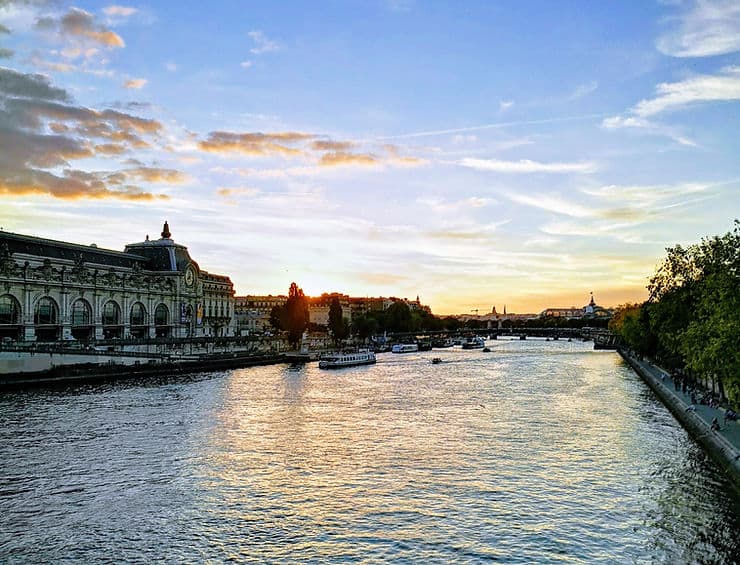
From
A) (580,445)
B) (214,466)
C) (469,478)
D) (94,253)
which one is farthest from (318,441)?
(94,253)

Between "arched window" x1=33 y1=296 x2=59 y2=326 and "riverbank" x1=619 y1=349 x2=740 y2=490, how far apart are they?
241 feet

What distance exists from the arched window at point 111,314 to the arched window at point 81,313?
373cm

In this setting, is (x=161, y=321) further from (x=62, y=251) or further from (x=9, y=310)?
(x=9, y=310)

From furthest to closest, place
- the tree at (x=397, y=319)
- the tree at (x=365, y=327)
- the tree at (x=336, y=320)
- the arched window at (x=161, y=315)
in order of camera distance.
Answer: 1. the tree at (x=397, y=319)
2. the tree at (x=365, y=327)
3. the tree at (x=336, y=320)
4. the arched window at (x=161, y=315)

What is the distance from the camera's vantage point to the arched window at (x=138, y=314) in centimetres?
10806

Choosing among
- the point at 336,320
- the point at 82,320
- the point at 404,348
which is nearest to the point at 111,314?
the point at 82,320

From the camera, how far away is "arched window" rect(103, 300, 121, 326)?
100750mm

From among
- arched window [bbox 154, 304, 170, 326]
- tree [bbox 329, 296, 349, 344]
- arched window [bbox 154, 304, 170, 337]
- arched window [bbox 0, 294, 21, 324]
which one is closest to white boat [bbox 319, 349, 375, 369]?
arched window [bbox 154, 304, 170, 337]

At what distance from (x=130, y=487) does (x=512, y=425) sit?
24373 millimetres

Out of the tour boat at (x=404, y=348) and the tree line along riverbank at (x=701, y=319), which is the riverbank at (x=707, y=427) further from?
the tour boat at (x=404, y=348)

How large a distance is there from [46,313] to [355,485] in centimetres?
7341

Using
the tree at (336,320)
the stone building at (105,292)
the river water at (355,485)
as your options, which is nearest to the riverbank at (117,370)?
the river water at (355,485)

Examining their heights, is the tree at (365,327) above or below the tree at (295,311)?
below

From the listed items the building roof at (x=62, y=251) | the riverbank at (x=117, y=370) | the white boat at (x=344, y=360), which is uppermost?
the building roof at (x=62, y=251)
